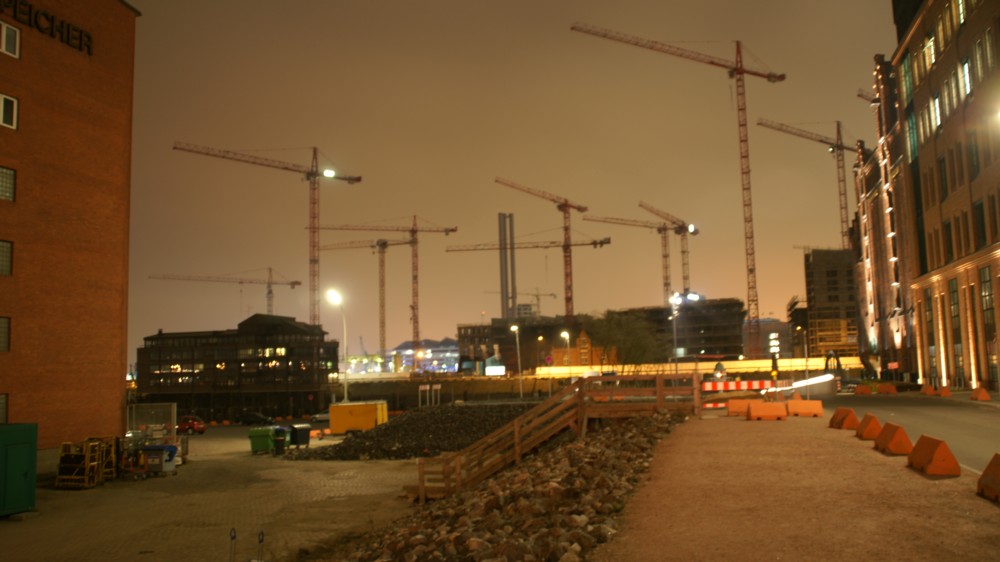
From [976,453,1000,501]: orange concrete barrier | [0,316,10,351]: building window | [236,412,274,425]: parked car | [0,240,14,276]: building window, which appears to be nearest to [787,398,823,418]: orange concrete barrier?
[976,453,1000,501]: orange concrete barrier

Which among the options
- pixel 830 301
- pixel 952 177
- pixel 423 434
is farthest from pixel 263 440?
pixel 830 301

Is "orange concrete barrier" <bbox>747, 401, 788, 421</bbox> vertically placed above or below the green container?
above

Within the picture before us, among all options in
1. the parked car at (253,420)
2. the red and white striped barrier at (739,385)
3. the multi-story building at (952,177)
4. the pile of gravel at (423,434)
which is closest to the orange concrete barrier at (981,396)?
the multi-story building at (952,177)

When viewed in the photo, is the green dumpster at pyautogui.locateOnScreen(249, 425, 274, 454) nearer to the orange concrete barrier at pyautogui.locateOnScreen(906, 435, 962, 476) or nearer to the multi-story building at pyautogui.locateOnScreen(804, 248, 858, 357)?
the orange concrete barrier at pyautogui.locateOnScreen(906, 435, 962, 476)

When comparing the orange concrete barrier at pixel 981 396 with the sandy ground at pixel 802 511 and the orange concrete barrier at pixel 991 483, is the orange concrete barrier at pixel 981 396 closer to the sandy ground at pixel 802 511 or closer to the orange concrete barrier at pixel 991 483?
the sandy ground at pixel 802 511

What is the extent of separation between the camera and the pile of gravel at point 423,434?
36.9m

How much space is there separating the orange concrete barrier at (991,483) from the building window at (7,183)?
29.7m

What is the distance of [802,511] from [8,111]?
28861mm

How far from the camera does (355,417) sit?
1855 inches

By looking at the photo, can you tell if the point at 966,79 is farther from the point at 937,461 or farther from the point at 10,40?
the point at 10,40

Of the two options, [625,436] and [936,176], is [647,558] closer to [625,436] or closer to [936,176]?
[625,436]

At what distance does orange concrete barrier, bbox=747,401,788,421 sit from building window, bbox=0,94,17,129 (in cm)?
2667

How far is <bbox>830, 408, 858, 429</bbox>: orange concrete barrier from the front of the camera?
1962 cm

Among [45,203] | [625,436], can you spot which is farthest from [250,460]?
[625,436]
